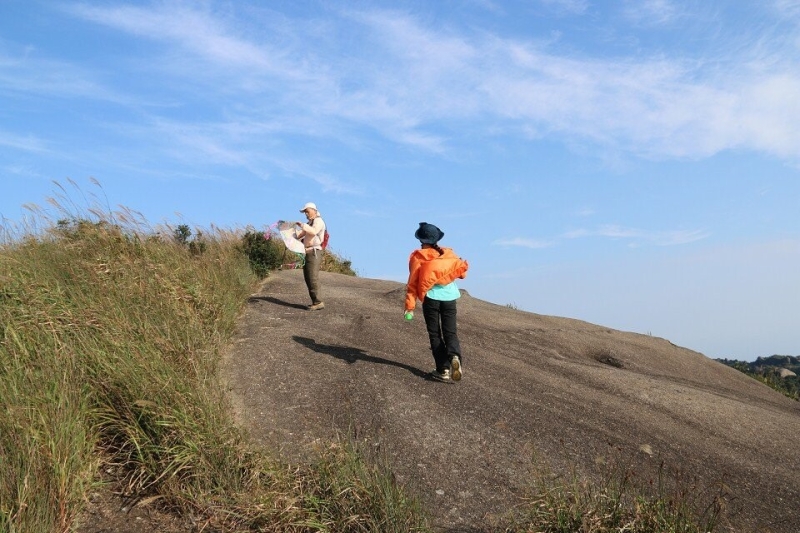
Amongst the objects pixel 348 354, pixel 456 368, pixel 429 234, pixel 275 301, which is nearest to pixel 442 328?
pixel 456 368

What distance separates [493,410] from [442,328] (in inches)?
52.7

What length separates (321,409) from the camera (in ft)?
22.2

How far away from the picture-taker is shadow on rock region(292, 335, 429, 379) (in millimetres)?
8216

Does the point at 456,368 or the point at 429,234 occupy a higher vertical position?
the point at 429,234

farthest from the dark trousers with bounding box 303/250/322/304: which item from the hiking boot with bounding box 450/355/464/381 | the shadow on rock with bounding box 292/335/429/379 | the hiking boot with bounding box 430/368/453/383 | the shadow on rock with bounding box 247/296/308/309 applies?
the hiking boot with bounding box 450/355/464/381

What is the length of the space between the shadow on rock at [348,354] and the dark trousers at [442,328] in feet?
1.03

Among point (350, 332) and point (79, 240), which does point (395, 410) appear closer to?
point (350, 332)

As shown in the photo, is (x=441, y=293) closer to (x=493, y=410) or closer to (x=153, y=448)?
(x=493, y=410)

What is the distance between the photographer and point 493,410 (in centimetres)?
701

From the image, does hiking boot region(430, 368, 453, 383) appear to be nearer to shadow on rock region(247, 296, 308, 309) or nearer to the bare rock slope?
the bare rock slope

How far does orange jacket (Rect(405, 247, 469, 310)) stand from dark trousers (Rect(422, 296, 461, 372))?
0.58 ft

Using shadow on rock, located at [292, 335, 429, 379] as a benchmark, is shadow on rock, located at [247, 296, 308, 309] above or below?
above

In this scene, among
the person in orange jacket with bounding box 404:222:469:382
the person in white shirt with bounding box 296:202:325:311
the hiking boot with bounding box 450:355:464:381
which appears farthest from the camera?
the person in white shirt with bounding box 296:202:325:311

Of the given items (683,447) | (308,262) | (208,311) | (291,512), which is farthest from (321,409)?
(308,262)
